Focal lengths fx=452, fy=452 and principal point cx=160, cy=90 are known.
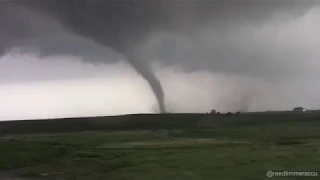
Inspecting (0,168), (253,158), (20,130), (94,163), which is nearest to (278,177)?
(253,158)

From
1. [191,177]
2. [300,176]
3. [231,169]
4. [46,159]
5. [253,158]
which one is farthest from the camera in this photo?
[46,159]

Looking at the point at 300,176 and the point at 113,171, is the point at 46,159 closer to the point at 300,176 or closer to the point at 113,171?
the point at 113,171

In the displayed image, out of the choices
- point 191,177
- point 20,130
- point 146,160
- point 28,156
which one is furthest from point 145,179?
point 20,130

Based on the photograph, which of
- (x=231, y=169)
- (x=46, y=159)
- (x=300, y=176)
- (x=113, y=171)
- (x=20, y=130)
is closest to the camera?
(x=300, y=176)

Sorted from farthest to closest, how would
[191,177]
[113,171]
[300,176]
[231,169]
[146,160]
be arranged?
1. [146,160]
2. [113,171]
3. [231,169]
4. [191,177]
5. [300,176]

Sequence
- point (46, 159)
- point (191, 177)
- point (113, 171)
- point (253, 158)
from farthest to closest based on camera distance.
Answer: point (46, 159) → point (253, 158) → point (113, 171) → point (191, 177)

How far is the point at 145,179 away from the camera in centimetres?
3950

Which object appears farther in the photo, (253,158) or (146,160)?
(146,160)

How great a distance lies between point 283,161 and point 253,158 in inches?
169

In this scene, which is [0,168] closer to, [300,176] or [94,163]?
[94,163]

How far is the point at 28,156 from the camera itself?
6775cm

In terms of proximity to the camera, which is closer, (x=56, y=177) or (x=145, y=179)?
(x=145, y=179)

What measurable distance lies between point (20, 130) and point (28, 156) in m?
125

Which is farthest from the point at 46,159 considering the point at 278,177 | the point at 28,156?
the point at 278,177
